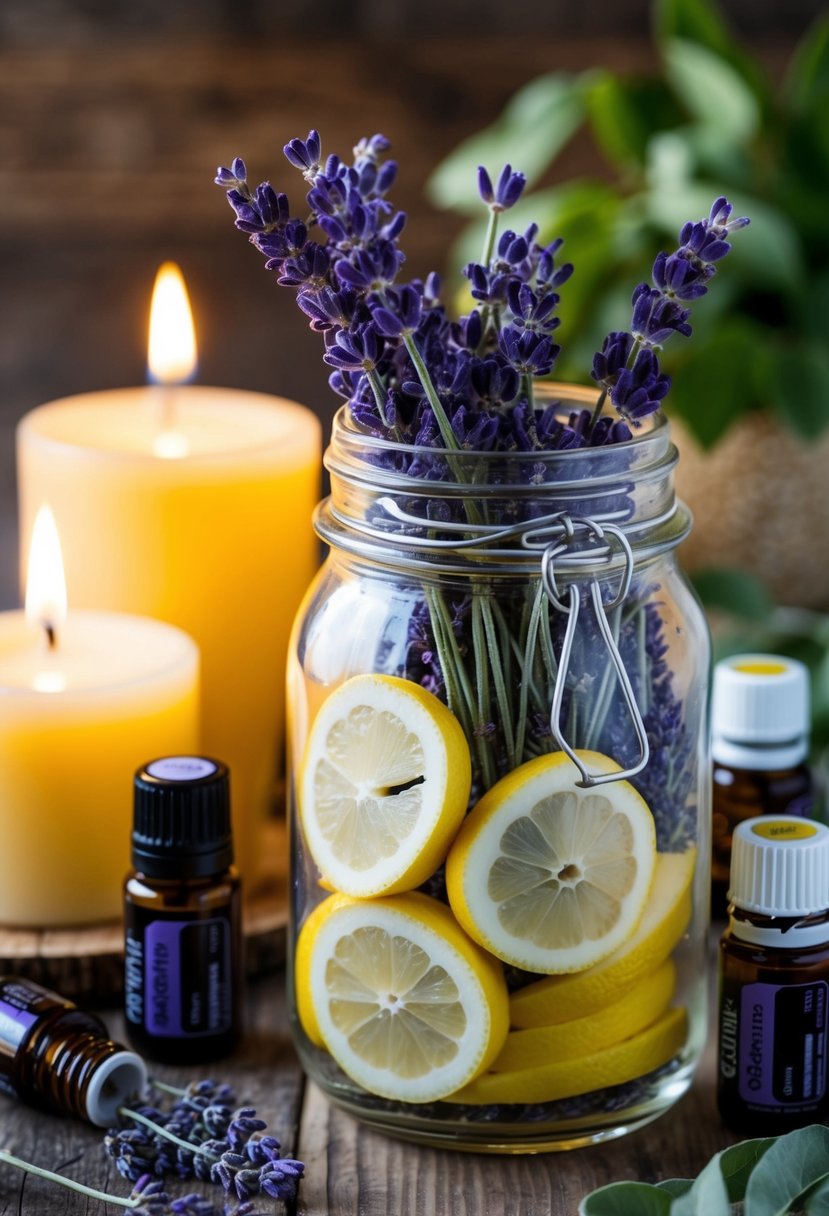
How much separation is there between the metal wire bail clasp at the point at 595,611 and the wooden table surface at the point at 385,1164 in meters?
0.16

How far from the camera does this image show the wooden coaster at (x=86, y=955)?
2.40 feet

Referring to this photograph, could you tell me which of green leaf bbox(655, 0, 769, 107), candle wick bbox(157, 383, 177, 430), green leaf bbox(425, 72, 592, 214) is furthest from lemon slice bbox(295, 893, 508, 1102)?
green leaf bbox(655, 0, 769, 107)

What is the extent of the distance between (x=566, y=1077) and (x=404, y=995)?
0.23ft

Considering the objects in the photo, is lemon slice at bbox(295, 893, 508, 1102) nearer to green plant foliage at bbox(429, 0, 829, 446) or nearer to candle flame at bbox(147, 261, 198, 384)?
candle flame at bbox(147, 261, 198, 384)

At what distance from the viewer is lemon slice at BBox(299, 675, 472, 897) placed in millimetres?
583

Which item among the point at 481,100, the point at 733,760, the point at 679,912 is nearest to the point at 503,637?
the point at 679,912

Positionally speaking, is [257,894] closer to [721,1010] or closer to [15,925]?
[15,925]

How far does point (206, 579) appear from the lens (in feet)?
2.60

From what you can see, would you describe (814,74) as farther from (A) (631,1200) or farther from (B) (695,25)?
(A) (631,1200)

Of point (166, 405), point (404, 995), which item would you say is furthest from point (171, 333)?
point (404, 995)

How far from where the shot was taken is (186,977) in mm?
688

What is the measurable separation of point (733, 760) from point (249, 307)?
96cm

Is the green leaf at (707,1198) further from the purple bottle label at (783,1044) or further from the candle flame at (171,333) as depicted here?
the candle flame at (171,333)

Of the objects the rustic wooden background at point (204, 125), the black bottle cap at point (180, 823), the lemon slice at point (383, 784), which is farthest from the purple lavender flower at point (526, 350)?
the rustic wooden background at point (204, 125)
